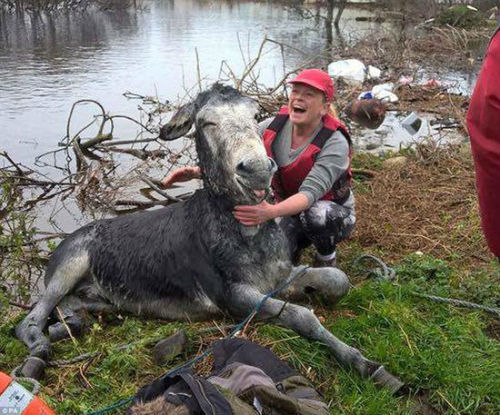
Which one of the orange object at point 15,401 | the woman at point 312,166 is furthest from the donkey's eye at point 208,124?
the orange object at point 15,401

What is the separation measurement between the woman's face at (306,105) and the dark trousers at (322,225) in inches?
28.9

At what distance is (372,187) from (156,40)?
21.2 m

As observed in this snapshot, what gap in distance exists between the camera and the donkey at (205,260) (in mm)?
3984

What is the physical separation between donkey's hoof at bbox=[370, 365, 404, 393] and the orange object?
6.36 ft

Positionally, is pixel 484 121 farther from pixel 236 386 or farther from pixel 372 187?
pixel 372 187

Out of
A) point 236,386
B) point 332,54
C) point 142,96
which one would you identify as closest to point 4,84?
point 142,96

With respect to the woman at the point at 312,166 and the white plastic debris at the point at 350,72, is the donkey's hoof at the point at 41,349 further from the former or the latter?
the white plastic debris at the point at 350,72

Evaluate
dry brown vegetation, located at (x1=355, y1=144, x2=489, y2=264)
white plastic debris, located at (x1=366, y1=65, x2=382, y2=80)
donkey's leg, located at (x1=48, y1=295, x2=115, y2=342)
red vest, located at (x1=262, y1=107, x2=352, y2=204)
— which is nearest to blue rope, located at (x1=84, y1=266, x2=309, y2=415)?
red vest, located at (x1=262, y1=107, x2=352, y2=204)

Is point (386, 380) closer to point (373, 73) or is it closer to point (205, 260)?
point (205, 260)

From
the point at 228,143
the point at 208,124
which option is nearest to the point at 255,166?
the point at 228,143

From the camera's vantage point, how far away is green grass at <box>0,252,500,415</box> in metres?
3.56

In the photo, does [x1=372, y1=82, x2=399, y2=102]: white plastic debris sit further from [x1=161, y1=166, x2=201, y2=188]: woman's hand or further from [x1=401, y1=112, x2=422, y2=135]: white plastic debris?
[x1=161, y1=166, x2=201, y2=188]: woman's hand

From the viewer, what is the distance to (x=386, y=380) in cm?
362

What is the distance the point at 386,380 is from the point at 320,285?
1051 mm
